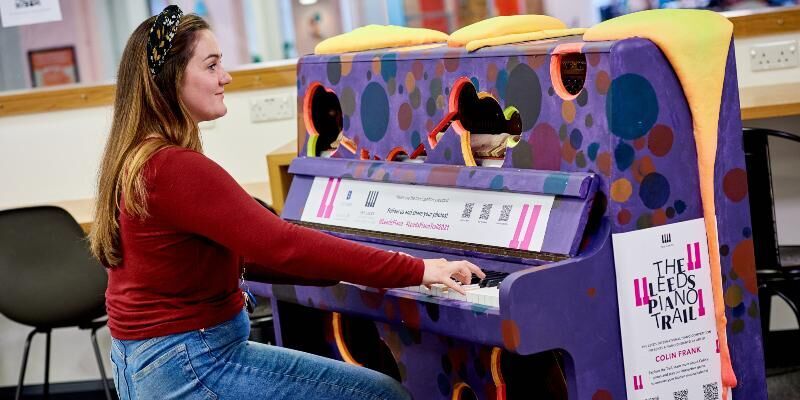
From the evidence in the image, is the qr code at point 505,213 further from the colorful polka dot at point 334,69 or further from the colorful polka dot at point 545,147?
the colorful polka dot at point 334,69

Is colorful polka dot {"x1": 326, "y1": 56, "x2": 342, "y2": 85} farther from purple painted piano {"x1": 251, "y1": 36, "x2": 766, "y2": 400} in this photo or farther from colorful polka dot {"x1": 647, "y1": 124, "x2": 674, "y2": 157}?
colorful polka dot {"x1": 647, "y1": 124, "x2": 674, "y2": 157}

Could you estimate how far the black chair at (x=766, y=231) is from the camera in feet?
9.66

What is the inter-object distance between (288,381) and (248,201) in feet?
1.28

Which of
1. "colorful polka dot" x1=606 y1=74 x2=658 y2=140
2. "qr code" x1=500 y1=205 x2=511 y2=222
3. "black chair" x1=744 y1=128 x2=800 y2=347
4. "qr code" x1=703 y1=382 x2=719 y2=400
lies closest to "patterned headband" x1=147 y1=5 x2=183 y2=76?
"qr code" x1=500 y1=205 x2=511 y2=222

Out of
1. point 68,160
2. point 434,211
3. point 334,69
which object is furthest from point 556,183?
point 68,160

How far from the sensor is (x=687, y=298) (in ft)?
7.16

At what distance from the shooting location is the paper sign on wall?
4297mm

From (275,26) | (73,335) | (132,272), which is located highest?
(275,26)

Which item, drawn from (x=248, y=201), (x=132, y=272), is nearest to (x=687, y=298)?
(x=248, y=201)

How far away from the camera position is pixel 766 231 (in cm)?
301

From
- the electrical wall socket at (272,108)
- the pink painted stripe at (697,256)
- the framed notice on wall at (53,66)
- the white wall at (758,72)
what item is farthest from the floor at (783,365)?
the framed notice on wall at (53,66)

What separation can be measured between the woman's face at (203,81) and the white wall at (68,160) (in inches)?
75.9

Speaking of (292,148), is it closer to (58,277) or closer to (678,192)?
(58,277)

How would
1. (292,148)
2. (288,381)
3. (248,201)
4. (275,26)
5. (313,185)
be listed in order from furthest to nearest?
(275,26), (292,148), (313,185), (288,381), (248,201)
